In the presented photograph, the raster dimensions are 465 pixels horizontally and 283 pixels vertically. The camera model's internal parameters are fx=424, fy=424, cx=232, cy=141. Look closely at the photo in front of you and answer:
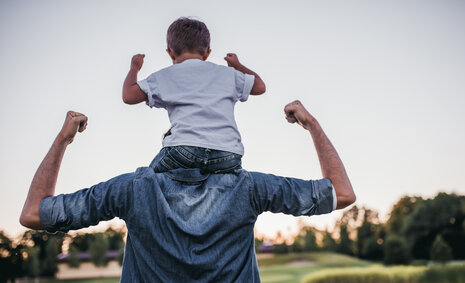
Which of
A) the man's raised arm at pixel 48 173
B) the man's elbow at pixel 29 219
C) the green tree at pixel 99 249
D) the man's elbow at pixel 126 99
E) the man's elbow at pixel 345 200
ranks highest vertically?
the man's elbow at pixel 126 99

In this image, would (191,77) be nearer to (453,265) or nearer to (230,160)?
(230,160)

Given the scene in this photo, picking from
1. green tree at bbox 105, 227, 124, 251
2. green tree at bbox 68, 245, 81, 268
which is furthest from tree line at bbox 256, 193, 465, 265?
green tree at bbox 68, 245, 81, 268

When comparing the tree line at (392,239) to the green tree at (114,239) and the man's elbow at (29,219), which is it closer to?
the green tree at (114,239)

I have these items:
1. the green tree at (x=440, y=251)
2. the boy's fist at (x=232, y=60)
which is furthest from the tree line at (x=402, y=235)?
the boy's fist at (x=232, y=60)

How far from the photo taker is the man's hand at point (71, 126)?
1950mm

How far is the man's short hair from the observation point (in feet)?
7.34

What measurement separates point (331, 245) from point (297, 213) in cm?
7263

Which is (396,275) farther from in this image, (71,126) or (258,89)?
(71,126)

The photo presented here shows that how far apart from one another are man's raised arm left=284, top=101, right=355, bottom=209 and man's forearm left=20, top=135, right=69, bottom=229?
1.11m

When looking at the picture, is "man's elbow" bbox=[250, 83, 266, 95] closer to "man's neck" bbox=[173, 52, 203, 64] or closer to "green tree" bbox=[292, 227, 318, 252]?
"man's neck" bbox=[173, 52, 203, 64]

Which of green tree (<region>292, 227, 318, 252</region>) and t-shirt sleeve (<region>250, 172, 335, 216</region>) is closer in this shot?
t-shirt sleeve (<region>250, 172, 335, 216</region>)

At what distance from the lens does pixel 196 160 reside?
1882mm

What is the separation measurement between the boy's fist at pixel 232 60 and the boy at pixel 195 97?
6 centimetres

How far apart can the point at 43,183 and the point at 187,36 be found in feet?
3.35
